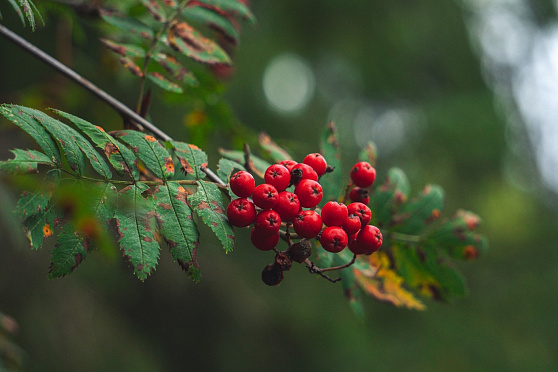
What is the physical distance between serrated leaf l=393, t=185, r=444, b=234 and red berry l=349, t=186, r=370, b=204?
43cm

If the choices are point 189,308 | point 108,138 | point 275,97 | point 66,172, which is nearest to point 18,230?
point 66,172

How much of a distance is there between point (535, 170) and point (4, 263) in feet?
26.6

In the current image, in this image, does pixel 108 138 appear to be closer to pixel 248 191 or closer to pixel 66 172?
pixel 66 172

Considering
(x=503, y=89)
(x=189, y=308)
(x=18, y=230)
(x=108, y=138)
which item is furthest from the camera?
(x=503, y=89)

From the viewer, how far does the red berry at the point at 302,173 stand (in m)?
1.05

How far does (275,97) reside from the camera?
6797 millimetres

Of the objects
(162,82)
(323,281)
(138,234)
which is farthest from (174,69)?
(323,281)

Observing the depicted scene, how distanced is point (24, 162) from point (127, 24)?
797 millimetres

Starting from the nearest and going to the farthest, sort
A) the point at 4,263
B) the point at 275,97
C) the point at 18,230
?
the point at 18,230 < the point at 4,263 < the point at 275,97

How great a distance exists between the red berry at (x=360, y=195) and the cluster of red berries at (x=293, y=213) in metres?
0.15

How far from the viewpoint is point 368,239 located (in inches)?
41.2

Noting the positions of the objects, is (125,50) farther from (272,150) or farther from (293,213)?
(293,213)

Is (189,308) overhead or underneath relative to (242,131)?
underneath

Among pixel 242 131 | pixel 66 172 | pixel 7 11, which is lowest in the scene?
pixel 7 11
